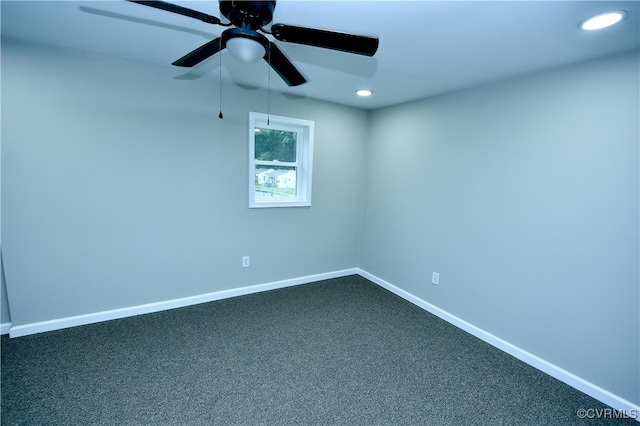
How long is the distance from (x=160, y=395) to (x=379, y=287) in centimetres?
258

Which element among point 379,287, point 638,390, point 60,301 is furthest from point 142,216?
point 638,390

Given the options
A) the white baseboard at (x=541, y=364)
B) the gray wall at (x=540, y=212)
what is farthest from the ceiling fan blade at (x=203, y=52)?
the white baseboard at (x=541, y=364)

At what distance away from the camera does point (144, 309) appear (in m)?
2.79

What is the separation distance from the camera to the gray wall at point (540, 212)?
1.84 meters

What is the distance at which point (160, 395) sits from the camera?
1834mm

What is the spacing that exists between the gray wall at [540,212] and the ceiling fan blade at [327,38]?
1718 mm

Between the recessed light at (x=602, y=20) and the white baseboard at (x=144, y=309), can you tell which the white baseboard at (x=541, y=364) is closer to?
the white baseboard at (x=144, y=309)

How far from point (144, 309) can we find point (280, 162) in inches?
81.2

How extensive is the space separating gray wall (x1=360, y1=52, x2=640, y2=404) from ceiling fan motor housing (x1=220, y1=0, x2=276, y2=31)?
2.09 meters

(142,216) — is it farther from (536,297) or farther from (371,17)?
(536,297)

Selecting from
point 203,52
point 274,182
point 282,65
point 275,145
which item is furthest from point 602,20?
point 274,182

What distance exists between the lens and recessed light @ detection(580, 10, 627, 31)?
1406mm

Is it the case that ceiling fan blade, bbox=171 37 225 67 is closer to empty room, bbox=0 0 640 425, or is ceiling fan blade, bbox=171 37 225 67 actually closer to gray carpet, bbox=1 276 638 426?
empty room, bbox=0 0 640 425

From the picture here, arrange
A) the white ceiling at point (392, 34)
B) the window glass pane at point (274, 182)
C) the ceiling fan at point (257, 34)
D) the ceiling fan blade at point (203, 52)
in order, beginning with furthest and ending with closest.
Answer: the window glass pane at point (274, 182), the white ceiling at point (392, 34), the ceiling fan blade at point (203, 52), the ceiling fan at point (257, 34)
